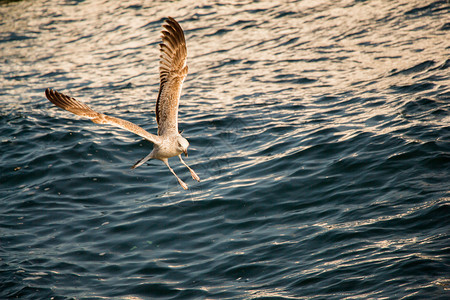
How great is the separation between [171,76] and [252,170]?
2552 millimetres

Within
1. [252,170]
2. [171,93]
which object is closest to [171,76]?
[171,93]

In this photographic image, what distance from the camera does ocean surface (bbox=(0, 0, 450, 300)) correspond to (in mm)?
7191

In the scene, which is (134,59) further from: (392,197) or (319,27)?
(392,197)

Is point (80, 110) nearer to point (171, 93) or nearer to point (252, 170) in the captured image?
point (171, 93)

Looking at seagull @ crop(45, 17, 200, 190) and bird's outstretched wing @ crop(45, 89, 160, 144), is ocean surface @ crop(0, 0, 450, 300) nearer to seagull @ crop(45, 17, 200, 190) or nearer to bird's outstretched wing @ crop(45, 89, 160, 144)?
seagull @ crop(45, 17, 200, 190)

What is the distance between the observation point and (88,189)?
9875 mm

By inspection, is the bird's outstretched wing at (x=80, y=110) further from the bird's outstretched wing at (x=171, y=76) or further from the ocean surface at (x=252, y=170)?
the ocean surface at (x=252, y=170)

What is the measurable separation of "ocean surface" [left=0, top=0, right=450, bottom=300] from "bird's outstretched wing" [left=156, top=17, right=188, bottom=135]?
1.74 metres

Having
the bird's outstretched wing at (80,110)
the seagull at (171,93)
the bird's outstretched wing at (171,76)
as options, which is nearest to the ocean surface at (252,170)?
the seagull at (171,93)

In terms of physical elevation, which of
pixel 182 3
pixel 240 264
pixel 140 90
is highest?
pixel 182 3

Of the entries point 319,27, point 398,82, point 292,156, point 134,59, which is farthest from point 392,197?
point 134,59

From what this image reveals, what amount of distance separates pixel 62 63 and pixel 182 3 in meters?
6.16

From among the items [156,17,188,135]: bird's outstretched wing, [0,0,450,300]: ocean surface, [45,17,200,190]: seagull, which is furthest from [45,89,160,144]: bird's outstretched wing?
[0,0,450,300]: ocean surface

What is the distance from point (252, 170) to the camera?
9789mm
